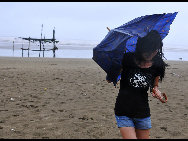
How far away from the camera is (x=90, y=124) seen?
5281 mm

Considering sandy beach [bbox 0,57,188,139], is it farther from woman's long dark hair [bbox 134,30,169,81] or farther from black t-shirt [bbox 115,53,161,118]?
woman's long dark hair [bbox 134,30,169,81]

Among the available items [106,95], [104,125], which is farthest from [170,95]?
[104,125]

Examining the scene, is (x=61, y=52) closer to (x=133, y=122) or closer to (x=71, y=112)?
(x=71, y=112)

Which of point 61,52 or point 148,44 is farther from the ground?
Result: point 148,44

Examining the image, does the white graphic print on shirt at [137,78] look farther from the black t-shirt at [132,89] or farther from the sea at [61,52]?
the sea at [61,52]

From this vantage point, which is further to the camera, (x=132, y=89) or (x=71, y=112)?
(x=71, y=112)

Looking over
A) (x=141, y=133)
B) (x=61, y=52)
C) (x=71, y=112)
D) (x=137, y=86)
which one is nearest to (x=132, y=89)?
(x=137, y=86)

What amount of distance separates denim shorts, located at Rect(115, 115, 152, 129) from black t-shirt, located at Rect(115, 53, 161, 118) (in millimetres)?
44

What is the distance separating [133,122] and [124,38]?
0.96 m

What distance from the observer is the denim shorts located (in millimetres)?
2455

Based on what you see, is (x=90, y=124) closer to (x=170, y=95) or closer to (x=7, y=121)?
(x=7, y=121)

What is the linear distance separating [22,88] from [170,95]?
5.86 m

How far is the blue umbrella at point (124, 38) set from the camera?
2.39 meters

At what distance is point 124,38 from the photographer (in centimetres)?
239
